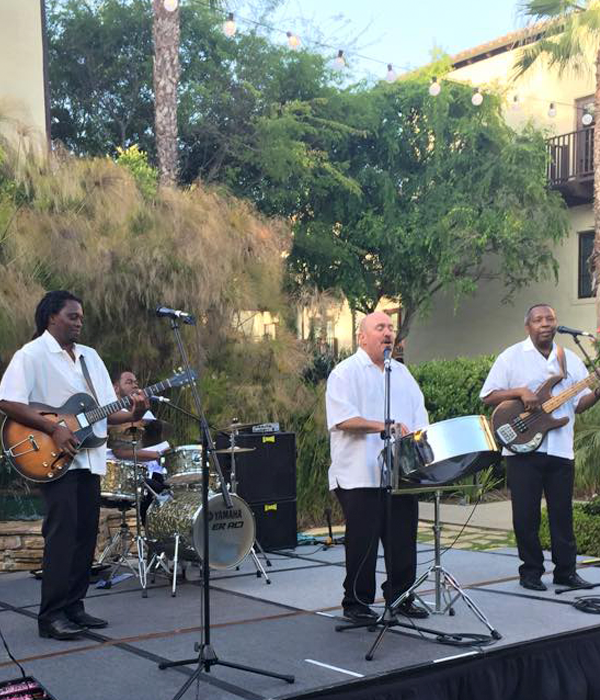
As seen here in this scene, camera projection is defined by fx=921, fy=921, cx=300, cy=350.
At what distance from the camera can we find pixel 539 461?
557 centimetres

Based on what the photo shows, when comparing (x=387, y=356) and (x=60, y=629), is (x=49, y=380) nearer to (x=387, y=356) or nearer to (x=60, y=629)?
(x=60, y=629)

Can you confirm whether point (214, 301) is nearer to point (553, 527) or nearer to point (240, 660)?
point (553, 527)

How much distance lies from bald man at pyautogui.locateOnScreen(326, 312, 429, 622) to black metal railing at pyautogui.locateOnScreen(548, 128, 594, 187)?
15191mm

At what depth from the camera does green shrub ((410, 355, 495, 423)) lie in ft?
39.1

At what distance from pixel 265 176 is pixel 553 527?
44.4 ft

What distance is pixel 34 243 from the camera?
8031 millimetres

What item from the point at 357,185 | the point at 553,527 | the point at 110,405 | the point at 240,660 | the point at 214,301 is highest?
the point at 357,185

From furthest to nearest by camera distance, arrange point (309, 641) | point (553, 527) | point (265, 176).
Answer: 1. point (265, 176)
2. point (553, 527)
3. point (309, 641)

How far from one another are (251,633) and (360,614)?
57 centimetres

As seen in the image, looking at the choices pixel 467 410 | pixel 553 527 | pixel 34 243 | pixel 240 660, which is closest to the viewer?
pixel 240 660

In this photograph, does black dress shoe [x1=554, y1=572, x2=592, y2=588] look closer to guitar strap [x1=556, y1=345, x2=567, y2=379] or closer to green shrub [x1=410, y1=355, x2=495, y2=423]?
guitar strap [x1=556, y1=345, x2=567, y2=379]

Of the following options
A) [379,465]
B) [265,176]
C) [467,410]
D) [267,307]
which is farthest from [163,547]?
[265,176]

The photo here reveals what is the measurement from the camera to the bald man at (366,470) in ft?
15.6

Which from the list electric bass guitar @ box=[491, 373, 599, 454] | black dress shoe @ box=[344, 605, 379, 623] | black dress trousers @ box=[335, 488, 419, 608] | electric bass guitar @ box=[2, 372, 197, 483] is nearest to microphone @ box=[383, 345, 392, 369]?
black dress trousers @ box=[335, 488, 419, 608]
